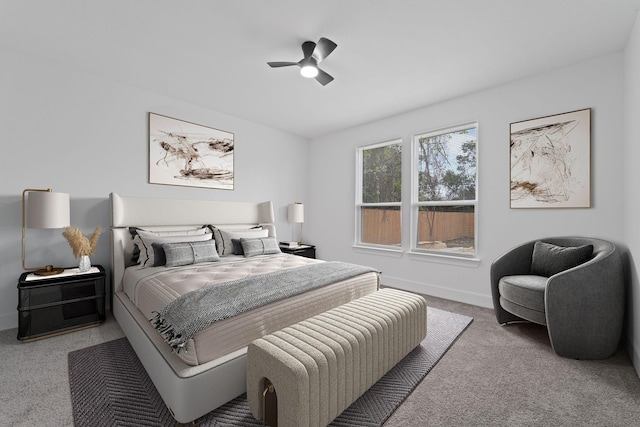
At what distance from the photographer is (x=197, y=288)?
2119 mm

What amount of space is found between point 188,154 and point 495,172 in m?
4.08

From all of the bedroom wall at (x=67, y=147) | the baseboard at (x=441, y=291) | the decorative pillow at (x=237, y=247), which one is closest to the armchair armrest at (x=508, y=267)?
the baseboard at (x=441, y=291)

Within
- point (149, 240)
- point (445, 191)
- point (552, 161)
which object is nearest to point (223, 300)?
point (149, 240)

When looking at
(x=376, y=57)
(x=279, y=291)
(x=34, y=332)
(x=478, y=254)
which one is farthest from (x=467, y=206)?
(x=34, y=332)

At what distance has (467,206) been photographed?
12.1 feet

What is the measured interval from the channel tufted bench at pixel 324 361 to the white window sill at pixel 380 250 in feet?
7.56

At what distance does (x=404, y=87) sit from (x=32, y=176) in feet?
13.7

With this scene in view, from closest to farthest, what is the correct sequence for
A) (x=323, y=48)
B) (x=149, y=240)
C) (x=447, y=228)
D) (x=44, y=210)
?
(x=323, y=48) < (x=44, y=210) < (x=149, y=240) < (x=447, y=228)

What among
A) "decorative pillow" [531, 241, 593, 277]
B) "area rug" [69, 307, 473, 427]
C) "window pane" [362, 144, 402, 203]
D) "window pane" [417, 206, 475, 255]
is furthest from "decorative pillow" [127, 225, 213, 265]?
"decorative pillow" [531, 241, 593, 277]

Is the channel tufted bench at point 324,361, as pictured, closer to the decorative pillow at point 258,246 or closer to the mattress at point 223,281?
the mattress at point 223,281

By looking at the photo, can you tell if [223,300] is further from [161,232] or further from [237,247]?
[161,232]

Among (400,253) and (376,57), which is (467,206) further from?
(376,57)

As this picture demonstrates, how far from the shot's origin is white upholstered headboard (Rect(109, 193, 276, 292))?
309cm

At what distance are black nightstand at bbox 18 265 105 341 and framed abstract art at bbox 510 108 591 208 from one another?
4685 mm
